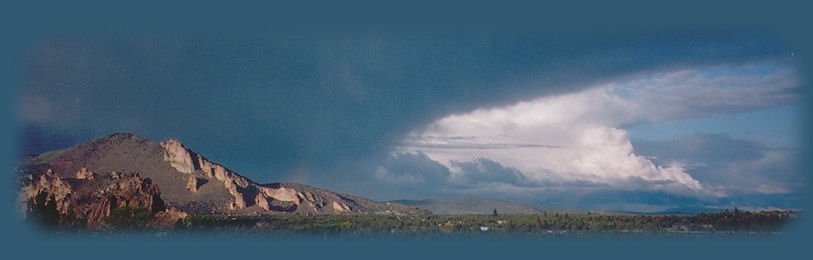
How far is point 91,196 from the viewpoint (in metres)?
31.4

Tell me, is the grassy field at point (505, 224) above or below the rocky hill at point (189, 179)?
below

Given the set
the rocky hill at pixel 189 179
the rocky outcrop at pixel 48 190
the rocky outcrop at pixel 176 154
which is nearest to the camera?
the rocky outcrop at pixel 48 190

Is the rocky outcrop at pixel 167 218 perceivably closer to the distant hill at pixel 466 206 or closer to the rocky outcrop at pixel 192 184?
the rocky outcrop at pixel 192 184

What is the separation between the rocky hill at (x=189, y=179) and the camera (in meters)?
32.6

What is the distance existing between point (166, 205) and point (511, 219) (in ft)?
52.7

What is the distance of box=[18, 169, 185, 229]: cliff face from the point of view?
3062 centimetres

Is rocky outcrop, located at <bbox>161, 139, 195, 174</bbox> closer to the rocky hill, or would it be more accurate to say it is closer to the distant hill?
the rocky hill

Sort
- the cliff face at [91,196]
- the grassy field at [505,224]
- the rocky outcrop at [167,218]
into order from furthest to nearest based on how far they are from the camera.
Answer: the grassy field at [505,224]
the rocky outcrop at [167,218]
the cliff face at [91,196]

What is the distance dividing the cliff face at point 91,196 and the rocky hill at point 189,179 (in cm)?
26

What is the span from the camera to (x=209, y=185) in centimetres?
3406

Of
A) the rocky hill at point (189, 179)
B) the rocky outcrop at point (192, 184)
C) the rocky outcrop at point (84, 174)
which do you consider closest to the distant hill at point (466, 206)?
the rocky hill at point (189, 179)

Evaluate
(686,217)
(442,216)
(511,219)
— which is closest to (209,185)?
(442,216)

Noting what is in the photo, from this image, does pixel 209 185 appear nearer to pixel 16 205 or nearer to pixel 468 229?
pixel 16 205

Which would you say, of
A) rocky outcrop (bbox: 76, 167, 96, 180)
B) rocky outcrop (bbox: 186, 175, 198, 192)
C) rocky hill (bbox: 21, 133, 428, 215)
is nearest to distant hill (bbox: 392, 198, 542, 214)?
rocky hill (bbox: 21, 133, 428, 215)
